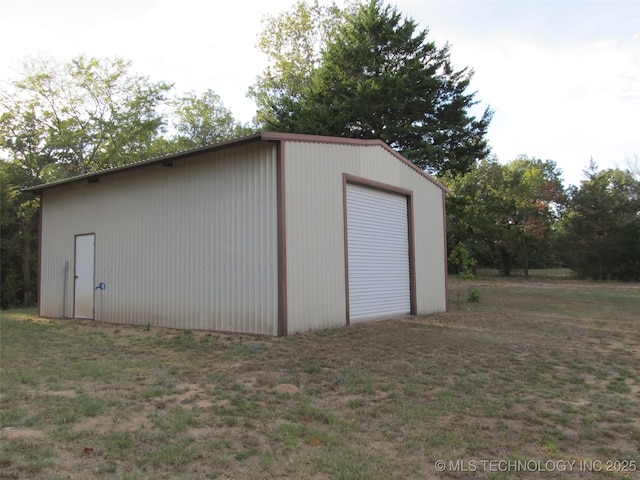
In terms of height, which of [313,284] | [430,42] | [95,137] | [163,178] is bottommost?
[313,284]

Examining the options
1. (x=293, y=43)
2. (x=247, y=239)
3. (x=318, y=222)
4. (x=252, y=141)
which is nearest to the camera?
(x=252, y=141)

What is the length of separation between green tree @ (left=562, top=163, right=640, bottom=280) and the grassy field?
1037 inches

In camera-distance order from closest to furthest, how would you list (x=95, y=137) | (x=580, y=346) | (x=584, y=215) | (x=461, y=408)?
1. (x=461, y=408)
2. (x=580, y=346)
3. (x=95, y=137)
4. (x=584, y=215)

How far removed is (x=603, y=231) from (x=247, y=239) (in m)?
30.1

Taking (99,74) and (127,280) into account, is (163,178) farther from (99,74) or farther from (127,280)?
(99,74)

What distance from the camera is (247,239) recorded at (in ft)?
27.8

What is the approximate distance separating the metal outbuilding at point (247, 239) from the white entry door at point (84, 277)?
0.04 m

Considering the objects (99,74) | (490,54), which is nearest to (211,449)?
(490,54)

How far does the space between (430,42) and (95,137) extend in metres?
18.8

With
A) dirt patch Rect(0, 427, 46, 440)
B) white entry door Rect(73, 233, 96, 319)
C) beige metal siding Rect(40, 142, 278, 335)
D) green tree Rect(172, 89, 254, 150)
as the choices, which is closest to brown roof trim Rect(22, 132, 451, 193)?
beige metal siding Rect(40, 142, 278, 335)

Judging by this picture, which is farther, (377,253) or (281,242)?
(377,253)

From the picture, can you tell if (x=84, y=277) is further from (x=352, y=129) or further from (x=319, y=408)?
(x=352, y=129)

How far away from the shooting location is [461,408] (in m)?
4.18

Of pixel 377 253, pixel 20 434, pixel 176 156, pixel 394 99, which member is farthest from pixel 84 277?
pixel 394 99
